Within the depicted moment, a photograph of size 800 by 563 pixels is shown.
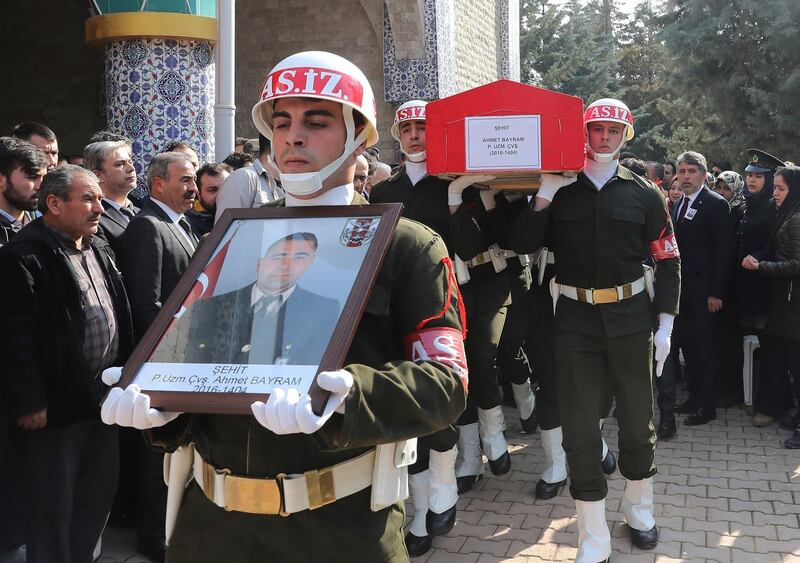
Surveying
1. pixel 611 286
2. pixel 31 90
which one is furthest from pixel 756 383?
pixel 31 90

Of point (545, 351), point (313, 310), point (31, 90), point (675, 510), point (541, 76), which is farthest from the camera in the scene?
point (541, 76)

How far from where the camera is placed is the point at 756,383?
7.67m

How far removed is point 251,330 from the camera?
6.15ft

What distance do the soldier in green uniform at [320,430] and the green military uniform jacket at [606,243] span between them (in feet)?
8.09

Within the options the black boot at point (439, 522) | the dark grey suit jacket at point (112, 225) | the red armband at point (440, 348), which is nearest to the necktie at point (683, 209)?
the black boot at point (439, 522)

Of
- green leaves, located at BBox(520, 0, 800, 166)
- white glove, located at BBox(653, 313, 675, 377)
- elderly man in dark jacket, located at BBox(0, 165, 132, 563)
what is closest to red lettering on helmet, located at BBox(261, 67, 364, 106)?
elderly man in dark jacket, located at BBox(0, 165, 132, 563)

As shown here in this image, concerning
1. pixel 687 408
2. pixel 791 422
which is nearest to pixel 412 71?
pixel 687 408

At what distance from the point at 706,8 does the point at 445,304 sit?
21.1 metres

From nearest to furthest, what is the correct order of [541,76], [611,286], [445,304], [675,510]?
[445,304] → [611,286] → [675,510] → [541,76]

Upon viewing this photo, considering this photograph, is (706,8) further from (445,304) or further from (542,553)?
(445,304)

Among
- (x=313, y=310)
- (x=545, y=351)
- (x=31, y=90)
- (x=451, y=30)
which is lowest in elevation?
(x=545, y=351)

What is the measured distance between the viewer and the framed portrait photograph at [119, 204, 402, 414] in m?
1.74

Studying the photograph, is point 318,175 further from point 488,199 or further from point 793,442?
point 793,442

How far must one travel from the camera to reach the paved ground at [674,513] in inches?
177
